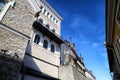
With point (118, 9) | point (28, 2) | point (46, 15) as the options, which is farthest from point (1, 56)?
point (46, 15)

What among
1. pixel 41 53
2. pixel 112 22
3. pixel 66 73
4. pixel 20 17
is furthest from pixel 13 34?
pixel 66 73

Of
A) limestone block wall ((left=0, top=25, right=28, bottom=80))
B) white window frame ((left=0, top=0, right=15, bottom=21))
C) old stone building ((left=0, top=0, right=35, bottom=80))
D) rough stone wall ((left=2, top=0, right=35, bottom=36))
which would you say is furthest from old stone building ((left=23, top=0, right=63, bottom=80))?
limestone block wall ((left=0, top=25, right=28, bottom=80))

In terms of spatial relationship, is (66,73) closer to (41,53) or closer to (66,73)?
(66,73)

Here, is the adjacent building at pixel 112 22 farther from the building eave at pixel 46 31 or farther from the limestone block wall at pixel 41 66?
the building eave at pixel 46 31

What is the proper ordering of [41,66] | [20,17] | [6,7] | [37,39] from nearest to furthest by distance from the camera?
[6,7] < [20,17] < [41,66] < [37,39]

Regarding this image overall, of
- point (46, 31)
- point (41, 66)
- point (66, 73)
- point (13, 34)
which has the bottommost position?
point (66, 73)

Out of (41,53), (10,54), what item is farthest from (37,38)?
(10,54)

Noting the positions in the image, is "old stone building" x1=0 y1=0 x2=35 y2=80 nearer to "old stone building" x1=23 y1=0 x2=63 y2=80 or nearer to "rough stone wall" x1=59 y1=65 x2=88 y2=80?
"old stone building" x1=23 y1=0 x2=63 y2=80

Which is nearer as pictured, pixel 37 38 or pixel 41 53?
pixel 41 53

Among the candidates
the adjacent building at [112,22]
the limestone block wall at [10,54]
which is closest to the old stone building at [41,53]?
the limestone block wall at [10,54]

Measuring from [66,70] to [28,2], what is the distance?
31.7 feet

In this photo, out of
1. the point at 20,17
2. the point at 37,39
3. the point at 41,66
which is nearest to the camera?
the point at 20,17

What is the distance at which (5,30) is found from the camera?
807 centimetres

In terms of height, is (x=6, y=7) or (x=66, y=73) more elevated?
(x=6, y=7)
